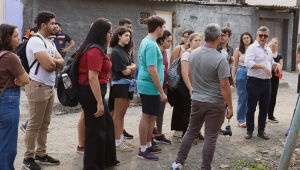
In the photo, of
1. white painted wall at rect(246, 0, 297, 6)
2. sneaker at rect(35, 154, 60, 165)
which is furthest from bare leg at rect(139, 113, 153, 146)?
white painted wall at rect(246, 0, 297, 6)

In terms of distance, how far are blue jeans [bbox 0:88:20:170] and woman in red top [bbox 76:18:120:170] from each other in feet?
2.51

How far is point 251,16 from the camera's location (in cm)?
1741

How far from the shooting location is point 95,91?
3.97 meters

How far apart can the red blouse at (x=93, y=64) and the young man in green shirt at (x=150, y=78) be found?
2.17ft

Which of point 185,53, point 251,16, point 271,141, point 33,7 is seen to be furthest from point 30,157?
point 251,16

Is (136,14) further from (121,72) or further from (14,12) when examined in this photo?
(121,72)

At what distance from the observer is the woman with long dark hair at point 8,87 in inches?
139

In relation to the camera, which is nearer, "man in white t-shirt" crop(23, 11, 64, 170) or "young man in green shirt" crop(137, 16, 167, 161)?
"man in white t-shirt" crop(23, 11, 64, 170)

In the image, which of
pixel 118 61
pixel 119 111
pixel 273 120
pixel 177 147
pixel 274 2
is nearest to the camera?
pixel 118 61

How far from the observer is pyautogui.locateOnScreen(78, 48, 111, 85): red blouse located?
3924mm

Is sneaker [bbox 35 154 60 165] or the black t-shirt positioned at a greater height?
the black t-shirt

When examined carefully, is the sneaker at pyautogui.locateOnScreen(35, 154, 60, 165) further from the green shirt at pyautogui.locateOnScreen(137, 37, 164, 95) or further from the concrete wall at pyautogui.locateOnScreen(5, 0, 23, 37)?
the concrete wall at pyautogui.locateOnScreen(5, 0, 23, 37)

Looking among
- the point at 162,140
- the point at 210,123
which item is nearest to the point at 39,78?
the point at 210,123

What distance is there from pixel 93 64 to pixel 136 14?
402 inches
